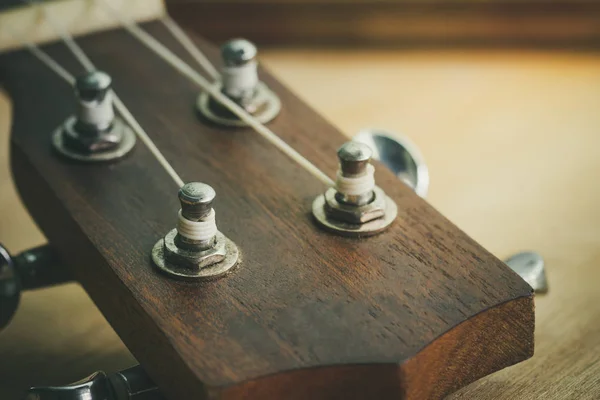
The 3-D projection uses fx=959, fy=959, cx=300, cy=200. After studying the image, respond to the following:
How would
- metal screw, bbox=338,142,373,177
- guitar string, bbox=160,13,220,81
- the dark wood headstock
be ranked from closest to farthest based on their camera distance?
the dark wood headstock, metal screw, bbox=338,142,373,177, guitar string, bbox=160,13,220,81

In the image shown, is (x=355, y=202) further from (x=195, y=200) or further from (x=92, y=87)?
(x=92, y=87)

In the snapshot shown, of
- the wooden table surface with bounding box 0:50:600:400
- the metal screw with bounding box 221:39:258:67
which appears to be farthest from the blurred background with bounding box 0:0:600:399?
the metal screw with bounding box 221:39:258:67

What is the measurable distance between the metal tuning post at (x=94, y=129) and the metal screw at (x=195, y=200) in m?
0.23

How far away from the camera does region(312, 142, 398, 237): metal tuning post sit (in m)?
0.88

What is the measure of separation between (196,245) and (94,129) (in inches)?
10.6

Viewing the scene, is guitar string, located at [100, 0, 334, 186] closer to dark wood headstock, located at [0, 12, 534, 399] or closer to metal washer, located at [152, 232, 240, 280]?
dark wood headstock, located at [0, 12, 534, 399]

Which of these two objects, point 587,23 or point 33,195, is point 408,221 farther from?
point 587,23

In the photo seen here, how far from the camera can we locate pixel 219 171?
103 cm

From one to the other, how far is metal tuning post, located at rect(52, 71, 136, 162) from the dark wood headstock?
0.01 metres

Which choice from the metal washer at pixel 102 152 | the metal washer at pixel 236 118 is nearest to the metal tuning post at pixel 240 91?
the metal washer at pixel 236 118

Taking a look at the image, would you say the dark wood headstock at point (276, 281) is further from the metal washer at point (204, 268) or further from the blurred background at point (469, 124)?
the blurred background at point (469, 124)

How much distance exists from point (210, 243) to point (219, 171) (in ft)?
0.59

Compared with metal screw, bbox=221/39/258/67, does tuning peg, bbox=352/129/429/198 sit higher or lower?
lower

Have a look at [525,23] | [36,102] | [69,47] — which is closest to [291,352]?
[36,102]
